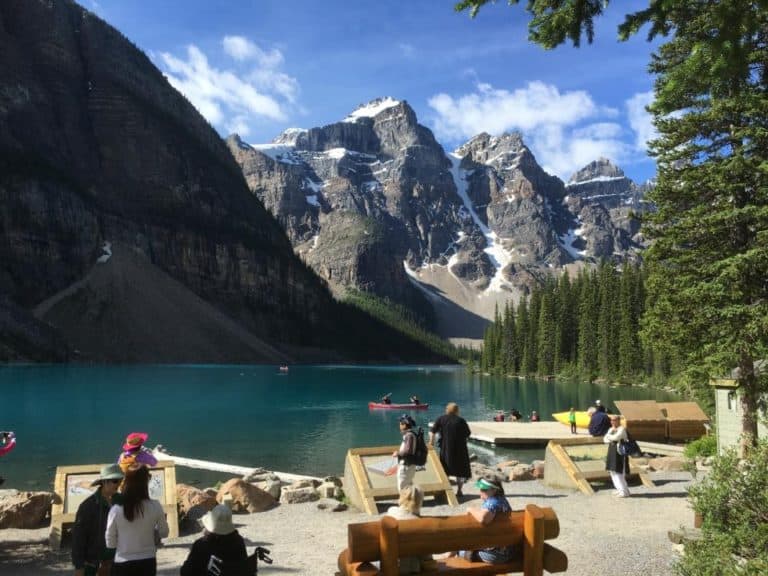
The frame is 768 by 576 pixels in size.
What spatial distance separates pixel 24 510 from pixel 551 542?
1000 cm

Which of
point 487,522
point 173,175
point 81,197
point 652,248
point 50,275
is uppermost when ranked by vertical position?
point 173,175

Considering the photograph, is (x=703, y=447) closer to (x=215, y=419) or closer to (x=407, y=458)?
(x=407, y=458)

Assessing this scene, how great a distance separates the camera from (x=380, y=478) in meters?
13.9

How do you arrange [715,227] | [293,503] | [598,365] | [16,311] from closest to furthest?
[293,503]
[715,227]
[598,365]
[16,311]

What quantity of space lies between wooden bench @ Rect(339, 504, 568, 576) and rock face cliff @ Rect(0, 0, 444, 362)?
Answer: 396 feet

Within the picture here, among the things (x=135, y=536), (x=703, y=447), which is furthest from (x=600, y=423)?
(x=135, y=536)

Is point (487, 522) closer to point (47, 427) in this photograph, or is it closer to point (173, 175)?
point (47, 427)

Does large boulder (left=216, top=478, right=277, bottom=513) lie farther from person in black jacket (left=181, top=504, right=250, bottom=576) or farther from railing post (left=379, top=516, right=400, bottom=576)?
railing post (left=379, top=516, right=400, bottom=576)

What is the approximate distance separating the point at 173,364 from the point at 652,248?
5406 inches

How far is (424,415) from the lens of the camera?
5197 cm

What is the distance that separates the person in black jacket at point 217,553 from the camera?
6074mm

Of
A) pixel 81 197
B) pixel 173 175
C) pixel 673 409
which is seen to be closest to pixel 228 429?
pixel 673 409

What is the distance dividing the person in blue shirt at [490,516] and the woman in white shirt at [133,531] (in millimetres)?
3213

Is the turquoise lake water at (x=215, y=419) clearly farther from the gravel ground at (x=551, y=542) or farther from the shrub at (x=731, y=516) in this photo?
the shrub at (x=731, y=516)
